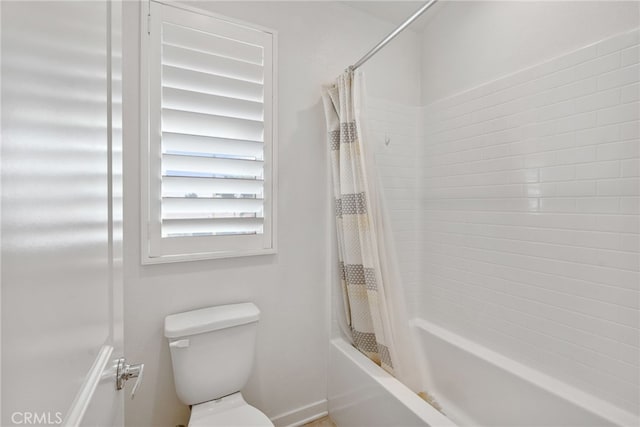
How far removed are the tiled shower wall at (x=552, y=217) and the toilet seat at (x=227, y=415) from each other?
4.18ft

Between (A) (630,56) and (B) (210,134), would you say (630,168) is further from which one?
(B) (210,134)

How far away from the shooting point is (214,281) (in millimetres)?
1480

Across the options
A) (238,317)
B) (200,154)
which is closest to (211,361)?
(238,317)

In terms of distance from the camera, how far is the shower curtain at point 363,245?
1.40 metres

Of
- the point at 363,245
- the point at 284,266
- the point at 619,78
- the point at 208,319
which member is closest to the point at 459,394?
the point at 363,245

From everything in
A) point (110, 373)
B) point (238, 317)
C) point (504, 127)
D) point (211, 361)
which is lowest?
point (211, 361)

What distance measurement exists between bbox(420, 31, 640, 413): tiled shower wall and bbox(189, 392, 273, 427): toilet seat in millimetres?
1275

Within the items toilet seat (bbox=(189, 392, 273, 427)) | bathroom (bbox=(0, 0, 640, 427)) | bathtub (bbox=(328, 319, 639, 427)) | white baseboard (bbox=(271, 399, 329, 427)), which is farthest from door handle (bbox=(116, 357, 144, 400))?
white baseboard (bbox=(271, 399, 329, 427))

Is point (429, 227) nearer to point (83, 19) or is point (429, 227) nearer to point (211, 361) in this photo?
point (211, 361)

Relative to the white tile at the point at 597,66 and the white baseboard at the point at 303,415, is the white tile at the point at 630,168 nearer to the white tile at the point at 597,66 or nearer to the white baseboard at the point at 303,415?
the white tile at the point at 597,66

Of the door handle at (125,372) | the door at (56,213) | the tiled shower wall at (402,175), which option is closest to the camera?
the door at (56,213)

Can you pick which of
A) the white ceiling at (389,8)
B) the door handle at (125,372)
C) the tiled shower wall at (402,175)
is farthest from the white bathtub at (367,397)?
the white ceiling at (389,8)

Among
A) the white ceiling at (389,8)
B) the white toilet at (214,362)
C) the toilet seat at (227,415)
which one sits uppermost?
the white ceiling at (389,8)

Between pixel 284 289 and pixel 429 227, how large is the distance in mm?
1083
